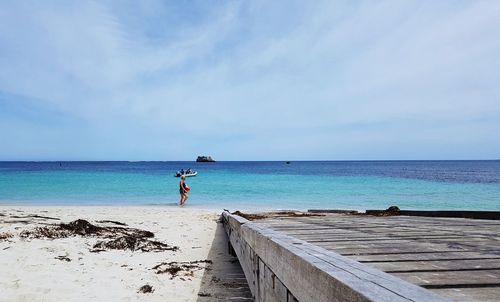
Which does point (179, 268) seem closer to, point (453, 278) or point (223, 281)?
point (223, 281)

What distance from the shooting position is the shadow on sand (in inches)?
187

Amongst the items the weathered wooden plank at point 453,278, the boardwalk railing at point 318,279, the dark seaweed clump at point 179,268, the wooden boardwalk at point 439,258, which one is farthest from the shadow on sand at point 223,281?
the weathered wooden plank at point 453,278

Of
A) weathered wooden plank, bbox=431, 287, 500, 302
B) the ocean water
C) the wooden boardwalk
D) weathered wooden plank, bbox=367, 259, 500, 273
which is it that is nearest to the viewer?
weathered wooden plank, bbox=431, 287, 500, 302

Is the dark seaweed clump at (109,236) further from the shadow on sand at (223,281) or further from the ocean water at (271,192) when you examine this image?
the ocean water at (271,192)

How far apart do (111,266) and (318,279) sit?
5440mm

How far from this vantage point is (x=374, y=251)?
240cm

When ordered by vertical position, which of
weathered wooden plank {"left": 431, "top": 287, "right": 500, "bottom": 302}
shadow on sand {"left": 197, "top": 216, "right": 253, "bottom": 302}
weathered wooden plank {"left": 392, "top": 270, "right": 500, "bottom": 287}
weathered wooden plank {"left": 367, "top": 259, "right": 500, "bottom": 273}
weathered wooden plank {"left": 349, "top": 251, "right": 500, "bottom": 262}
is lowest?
shadow on sand {"left": 197, "top": 216, "right": 253, "bottom": 302}

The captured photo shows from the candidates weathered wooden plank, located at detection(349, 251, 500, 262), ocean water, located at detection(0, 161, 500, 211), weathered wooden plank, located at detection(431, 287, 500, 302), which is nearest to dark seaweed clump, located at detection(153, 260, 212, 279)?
weathered wooden plank, located at detection(349, 251, 500, 262)

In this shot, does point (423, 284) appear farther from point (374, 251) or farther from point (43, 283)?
point (43, 283)

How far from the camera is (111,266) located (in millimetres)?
6000

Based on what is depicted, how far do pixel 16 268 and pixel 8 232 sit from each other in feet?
11.1

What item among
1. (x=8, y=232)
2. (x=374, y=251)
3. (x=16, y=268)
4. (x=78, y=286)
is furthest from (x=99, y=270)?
(x=374, y=251)

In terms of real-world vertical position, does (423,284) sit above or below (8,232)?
above

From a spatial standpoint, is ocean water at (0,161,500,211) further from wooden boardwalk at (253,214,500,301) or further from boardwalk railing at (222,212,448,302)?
boardwalk railing at (222,212,448,302)
